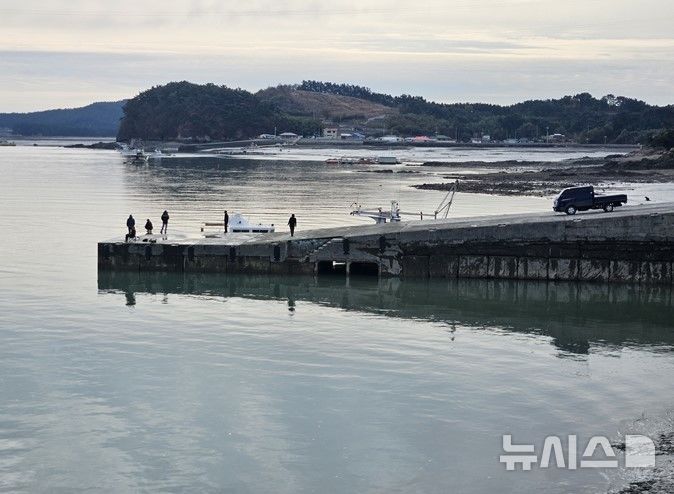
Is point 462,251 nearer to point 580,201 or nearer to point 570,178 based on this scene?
point 580,201

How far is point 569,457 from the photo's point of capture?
21.1 metres

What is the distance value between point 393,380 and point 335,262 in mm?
17935

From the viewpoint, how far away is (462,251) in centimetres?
4219

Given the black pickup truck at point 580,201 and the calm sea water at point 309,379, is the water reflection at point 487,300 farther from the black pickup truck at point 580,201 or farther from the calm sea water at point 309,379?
the black pickup truck at point 580,201

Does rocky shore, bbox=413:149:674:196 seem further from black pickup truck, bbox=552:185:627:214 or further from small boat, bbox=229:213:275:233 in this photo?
black pickup truck, bbox=552:185:627:214

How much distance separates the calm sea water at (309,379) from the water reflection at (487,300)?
0.39ft

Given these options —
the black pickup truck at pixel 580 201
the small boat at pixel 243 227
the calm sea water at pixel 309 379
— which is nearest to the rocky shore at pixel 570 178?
the small boat at pixel 243 227

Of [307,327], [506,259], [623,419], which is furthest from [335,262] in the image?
[623,419]

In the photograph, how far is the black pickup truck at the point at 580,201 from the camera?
4381 centimetres

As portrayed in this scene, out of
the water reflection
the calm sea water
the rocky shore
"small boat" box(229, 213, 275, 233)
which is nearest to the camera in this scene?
the calm sea water

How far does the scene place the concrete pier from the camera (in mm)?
41125

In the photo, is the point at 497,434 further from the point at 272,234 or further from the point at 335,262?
the point at 272,234

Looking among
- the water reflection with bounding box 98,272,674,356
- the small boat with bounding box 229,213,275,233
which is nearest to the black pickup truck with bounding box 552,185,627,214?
the water reflection with bounding box 98,272,674,356

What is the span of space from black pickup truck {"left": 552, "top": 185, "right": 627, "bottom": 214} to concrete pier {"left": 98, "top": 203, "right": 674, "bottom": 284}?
0.44 m
